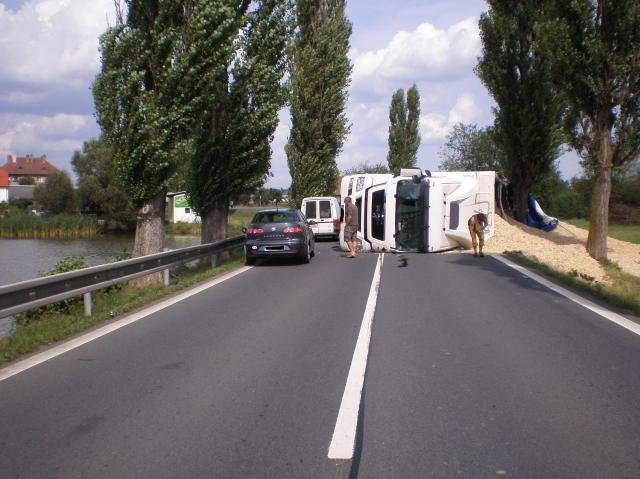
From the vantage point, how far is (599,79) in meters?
19.0

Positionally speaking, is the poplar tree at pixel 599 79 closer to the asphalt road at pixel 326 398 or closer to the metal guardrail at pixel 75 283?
the asphalt road at pixel 326 398

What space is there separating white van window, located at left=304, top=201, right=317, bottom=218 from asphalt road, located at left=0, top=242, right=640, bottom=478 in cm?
2015

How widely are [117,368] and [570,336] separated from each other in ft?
17.7

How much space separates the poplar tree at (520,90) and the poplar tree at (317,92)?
27.2 ft

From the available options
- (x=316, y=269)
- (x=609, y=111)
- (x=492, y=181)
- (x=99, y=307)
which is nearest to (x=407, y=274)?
(x=316, y=269)

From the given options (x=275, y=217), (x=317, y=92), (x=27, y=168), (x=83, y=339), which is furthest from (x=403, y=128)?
(x=27, y=168)

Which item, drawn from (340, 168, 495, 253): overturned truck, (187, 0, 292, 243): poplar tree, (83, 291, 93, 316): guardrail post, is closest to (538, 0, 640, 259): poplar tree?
(340, 168, 495, 253): overturned truck

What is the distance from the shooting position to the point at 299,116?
35688 mm

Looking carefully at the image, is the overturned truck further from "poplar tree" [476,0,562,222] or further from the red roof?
the red roof

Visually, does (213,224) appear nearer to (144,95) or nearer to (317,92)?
(144,95)

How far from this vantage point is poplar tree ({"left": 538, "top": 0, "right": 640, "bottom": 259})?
18.5 metres

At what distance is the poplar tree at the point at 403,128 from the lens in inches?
2194

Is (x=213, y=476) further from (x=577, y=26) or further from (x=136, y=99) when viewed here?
(x=577, y=26)

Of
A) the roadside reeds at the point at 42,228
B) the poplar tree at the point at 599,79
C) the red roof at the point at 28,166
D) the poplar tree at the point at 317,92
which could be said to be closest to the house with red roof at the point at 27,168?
the red roof at the point at 28,166
